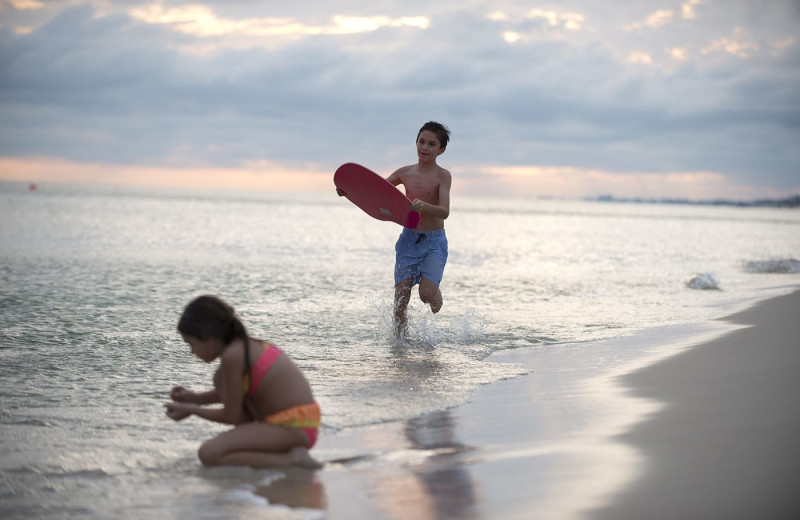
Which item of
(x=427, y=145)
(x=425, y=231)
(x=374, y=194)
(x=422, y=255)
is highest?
(x=427, y=145)

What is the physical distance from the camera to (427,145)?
7.56m

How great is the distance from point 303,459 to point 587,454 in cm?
143

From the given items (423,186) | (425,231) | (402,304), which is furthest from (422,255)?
→ (423,186)

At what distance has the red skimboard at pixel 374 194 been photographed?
24.5 ft

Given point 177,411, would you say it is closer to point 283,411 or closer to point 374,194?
point 283,411

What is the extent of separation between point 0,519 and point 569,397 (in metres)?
3.49

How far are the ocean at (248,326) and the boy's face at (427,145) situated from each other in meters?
1.77

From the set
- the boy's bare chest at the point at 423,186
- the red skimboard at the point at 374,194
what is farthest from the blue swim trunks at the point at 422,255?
the boy's bare chest at the point at 423,186

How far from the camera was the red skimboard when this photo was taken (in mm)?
7475

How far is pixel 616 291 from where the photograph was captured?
1302 centimetres

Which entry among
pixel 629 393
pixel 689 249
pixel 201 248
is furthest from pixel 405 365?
pixel 689 249

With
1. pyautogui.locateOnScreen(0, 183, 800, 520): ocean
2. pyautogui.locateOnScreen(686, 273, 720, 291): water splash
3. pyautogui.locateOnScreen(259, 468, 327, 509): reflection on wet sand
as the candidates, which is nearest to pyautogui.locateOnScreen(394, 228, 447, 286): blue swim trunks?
pyautogui.locateOnScreen(0, 183, 800, 520): ocean

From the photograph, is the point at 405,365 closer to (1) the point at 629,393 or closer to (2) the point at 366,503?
(1) the point at 629,393

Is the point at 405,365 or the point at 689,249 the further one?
the point at 689,249
